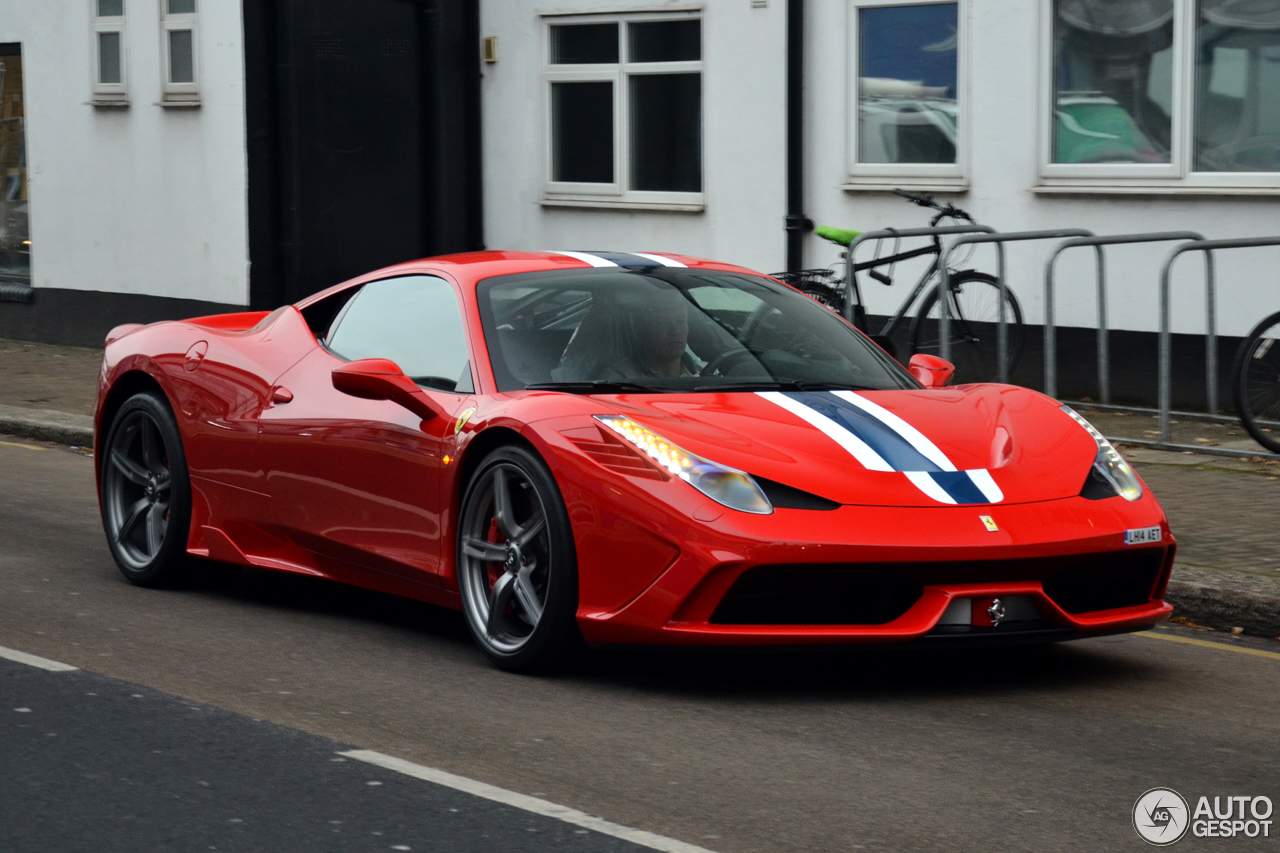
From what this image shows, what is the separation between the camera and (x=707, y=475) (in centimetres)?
551

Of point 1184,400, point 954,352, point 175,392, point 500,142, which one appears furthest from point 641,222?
point 175,392

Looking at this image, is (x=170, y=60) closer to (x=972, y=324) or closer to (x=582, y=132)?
(x=582, y=132)

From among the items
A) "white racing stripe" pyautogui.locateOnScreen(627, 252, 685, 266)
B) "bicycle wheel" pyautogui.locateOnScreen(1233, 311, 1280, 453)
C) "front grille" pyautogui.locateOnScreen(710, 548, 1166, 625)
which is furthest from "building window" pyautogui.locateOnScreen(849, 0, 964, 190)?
"front grille" pyautogui.locateOnScreen(710, 548, 1166, 625)

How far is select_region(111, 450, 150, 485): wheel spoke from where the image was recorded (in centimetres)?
784

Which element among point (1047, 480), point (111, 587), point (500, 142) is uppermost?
point (500, 142)

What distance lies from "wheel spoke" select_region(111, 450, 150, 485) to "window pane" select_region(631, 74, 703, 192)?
28.5ft

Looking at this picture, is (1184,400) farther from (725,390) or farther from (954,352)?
(725,390)

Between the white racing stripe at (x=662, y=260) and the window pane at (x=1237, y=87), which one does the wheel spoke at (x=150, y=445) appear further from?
the window pane at (x=1237, y=87)

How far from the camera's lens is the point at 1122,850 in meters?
4.19

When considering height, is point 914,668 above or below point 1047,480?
below

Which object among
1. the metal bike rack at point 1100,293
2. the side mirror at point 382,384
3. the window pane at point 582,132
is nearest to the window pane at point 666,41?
the window pane at point 582,132

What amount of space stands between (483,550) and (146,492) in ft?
7.63

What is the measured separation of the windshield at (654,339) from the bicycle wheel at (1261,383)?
4.16m

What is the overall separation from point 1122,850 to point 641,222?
12.5 m
